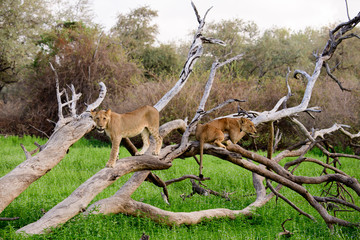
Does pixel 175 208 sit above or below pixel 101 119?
below

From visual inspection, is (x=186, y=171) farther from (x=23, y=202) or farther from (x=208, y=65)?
(x=208, y=65)

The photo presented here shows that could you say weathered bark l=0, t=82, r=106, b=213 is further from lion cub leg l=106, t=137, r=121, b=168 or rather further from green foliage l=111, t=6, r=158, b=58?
green foliage l=111, t=6, r=158, b=58

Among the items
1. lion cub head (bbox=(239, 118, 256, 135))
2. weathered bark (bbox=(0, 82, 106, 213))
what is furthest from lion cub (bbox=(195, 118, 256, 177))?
weathered bark (bbox=(0, 82, 106, 213))

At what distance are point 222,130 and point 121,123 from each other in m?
1.74

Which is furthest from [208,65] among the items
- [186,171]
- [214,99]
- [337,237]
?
[337,237]

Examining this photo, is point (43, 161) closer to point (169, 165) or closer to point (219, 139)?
point (169, 165)

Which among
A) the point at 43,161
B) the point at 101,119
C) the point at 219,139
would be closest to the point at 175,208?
the point at 219,139

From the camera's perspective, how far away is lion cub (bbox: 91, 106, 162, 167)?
4.10 m

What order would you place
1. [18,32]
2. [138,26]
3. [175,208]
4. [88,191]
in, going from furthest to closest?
1. [138,26]
2. [18,32]
3. [175,208]
4. [88,191]

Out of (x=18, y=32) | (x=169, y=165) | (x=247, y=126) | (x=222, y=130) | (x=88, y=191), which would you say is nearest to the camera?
(x=88, y=191)

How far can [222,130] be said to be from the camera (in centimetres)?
539

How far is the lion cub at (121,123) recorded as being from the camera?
4098 millimetres

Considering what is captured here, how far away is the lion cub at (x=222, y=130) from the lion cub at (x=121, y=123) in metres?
0.73

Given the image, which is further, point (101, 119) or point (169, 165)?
point (169, 165)
